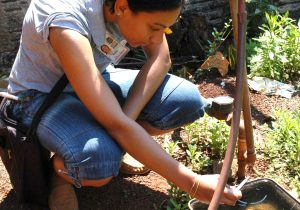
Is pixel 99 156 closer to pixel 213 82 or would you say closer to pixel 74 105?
pixel 74 105

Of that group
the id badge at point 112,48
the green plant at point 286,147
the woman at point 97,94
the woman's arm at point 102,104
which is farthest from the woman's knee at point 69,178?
the green plant at point 286,147

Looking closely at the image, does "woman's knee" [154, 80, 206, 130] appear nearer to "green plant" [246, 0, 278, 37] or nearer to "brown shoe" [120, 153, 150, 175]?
"brown shoe" [120, 153, 150, 175]

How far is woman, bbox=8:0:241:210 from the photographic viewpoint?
1.75 m

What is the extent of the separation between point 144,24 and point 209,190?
0.67m

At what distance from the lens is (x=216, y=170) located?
252 centimetres

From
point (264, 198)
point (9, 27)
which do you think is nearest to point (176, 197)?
point (264, 198)

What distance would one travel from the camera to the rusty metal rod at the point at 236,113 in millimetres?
1539

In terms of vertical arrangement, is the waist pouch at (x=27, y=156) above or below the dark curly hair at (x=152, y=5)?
below

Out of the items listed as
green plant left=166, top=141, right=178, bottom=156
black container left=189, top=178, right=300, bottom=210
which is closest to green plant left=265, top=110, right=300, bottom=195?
black container left=189, top=178, right=300, bottom=210

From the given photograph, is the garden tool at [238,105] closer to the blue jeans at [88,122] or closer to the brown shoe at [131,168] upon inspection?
the blue jeans at [88,122]

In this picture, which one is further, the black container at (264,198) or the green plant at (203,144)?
the green plant at (203,144)

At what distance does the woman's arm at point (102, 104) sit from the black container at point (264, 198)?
0.48 metres

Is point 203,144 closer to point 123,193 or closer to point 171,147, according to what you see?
point 171,147

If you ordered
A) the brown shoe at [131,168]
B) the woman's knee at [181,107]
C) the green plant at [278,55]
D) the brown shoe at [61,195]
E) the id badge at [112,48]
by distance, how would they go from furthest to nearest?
the green plant at [278,55], the brown shoe at [131,168], the woman's knee at [181,107], the brown shoe at [61,195], the id badge at [112,48]
